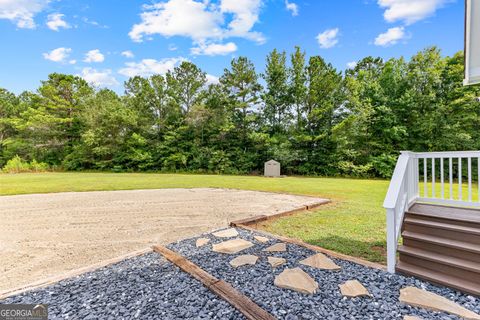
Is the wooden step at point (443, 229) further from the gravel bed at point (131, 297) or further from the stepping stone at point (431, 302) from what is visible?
the gravel bed at point (131, 297)

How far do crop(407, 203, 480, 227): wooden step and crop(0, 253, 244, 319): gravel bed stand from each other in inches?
96.6

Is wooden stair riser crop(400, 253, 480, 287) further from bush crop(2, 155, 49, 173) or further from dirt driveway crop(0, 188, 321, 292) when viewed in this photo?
bush crop(2, 155, 49, 173)

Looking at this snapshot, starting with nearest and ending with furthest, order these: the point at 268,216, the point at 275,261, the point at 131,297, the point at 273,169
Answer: the point at 131,297 < the point at 275,261 < the point at 268,216 < the point at 273,169

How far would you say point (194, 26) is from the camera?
12172 mm

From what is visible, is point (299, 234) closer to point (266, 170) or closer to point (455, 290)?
point (455, 290)

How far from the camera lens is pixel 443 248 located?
2246 mm

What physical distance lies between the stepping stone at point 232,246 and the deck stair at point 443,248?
1.68 meters

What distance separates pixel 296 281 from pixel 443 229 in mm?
1716

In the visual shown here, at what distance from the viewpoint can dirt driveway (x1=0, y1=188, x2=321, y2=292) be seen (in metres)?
2.64

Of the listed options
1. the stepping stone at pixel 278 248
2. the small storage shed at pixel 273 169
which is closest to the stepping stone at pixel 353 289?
the stepping stone at pixel 278 248

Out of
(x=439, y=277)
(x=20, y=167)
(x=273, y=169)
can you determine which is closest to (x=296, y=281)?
(x=439, y=277)

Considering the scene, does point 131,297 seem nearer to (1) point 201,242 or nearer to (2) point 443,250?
(1) point 201,242

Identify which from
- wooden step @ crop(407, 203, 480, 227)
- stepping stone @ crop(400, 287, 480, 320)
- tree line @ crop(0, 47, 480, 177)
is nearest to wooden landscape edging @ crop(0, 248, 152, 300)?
stepping stone @ crop(400, 287, 480, 320)

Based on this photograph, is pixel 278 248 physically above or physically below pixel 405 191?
below
